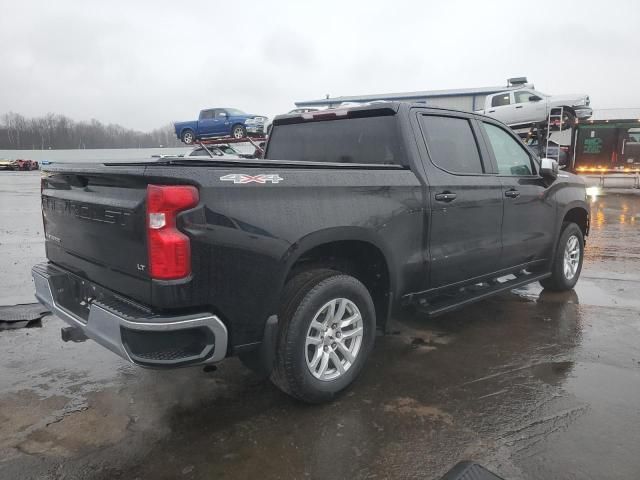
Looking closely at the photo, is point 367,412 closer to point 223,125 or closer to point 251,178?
point 251,178

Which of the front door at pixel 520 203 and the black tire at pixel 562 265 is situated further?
the black tire at pixel 562 265

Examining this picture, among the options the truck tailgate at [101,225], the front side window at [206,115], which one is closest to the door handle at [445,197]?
the truck tailgate at [101,225]

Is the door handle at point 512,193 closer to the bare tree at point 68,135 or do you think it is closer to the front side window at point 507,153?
the front side window at point 507,153

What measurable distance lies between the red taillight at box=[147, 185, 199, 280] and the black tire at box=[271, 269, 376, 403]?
2.45 ft

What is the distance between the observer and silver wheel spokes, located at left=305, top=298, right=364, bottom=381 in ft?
10.3

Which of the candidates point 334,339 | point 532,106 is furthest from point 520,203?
point 532,106

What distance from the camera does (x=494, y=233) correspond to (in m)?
4.39

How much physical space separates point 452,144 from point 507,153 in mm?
971

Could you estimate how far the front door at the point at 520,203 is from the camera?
4.56 metres

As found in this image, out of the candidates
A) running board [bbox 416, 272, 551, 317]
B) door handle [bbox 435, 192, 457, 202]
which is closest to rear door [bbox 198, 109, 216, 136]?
running board [bbox 416, 272, 551, 317]

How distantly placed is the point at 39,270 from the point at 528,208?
13.8 ft

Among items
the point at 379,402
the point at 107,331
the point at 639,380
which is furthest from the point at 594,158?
the point at 107,331

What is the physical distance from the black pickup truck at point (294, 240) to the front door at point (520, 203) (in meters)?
0.02

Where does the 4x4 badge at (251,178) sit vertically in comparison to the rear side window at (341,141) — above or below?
below
